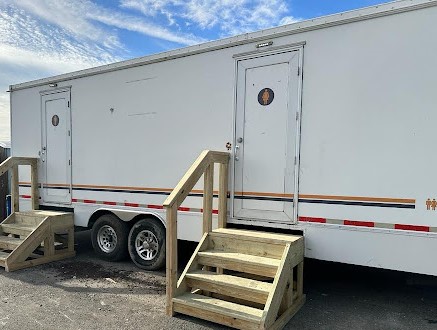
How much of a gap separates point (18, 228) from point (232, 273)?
13.4 feet

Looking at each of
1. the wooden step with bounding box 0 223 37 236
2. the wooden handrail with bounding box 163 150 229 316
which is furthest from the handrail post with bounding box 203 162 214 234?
the wooden step with bounding box 0 223 37 236

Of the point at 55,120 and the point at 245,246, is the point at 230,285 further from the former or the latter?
the point at 55,120

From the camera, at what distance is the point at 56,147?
22.2ft

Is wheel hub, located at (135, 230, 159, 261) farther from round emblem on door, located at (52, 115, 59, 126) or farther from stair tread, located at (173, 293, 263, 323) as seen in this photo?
round emblem on door, located at (52, 115, 59, 126)

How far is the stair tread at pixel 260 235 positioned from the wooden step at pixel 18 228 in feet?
12.0

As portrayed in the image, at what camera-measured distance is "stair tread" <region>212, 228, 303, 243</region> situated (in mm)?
3992

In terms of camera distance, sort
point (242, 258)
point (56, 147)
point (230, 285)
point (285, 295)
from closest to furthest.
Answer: point (230, 285) < point (285, 295) < point (242, 258) < point (56, 147)

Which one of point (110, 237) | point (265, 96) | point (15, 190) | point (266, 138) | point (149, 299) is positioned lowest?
point (149, 299)

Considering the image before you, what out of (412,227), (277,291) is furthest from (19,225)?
(412,227)

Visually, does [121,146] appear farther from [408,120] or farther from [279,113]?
[408,120]

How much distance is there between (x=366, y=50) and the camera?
3865 mm

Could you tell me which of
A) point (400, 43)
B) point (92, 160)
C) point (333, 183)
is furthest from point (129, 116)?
point (400, 43)

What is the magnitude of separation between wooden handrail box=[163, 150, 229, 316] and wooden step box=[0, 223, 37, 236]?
3.47 metres

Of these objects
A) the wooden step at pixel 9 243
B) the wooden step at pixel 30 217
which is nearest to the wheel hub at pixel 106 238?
the wooden step at pixel 30 217
